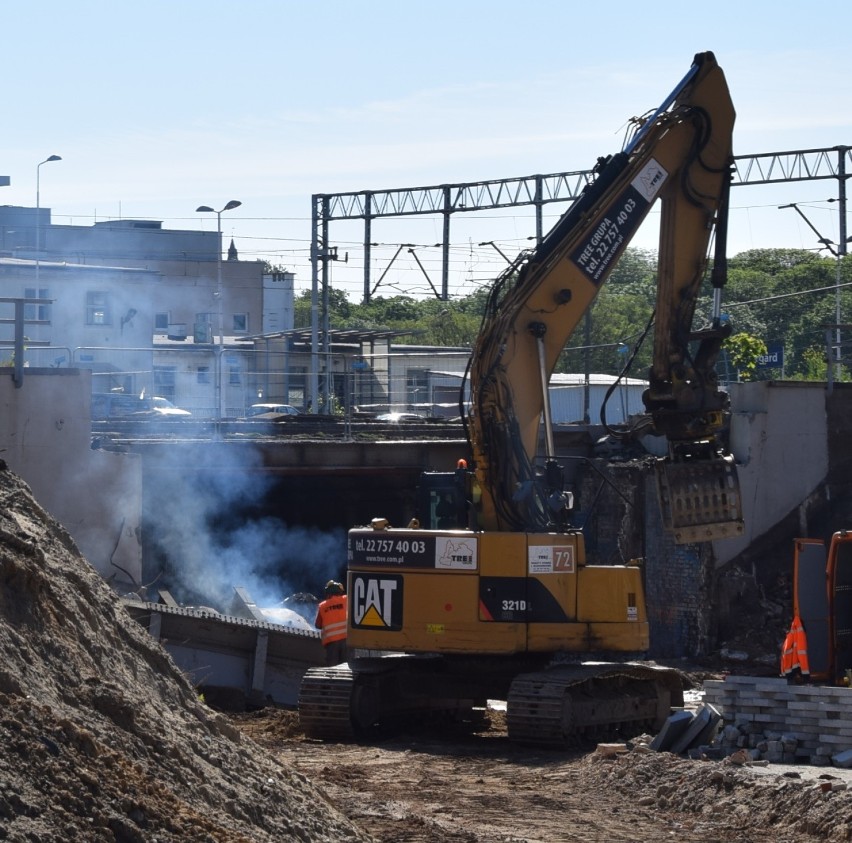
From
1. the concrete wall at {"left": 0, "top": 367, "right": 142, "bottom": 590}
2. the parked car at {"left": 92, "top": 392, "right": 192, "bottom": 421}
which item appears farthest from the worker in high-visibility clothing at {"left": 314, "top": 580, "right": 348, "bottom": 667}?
the parked car at {"left": 92, "top": 392, "right": 192, "bottom": 421}

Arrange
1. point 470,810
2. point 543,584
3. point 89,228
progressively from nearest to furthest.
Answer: point 470,810 < point 543,584 < point 89,228

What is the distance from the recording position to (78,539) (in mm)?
20719

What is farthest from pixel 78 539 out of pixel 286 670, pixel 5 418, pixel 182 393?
pixel 182 393

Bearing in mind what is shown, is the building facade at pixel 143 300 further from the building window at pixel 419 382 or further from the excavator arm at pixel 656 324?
the excavator arm at pixel 656 324

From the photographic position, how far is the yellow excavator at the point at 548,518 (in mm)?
14453

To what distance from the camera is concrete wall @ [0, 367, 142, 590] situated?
794 inches

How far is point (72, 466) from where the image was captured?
20531mm

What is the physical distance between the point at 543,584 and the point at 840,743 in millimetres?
3322

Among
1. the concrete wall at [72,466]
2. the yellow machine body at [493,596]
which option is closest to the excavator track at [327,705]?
the yellow machine body at [493,596]

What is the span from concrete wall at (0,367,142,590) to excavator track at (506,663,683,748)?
27.6ft

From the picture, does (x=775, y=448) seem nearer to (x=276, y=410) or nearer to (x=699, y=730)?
(x=699, y=730)

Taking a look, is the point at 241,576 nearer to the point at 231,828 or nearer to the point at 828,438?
the point at 828,438

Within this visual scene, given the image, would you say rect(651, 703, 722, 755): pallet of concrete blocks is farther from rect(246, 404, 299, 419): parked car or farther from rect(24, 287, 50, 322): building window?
rect(24, 287, 50, 322): building window

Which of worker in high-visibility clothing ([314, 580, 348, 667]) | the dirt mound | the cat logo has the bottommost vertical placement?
worker in high-visibility clothing ([314, 580, 348, 667])
